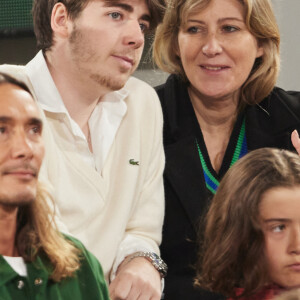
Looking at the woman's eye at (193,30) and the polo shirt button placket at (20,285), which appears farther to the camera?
the woman's eye at (193,30)

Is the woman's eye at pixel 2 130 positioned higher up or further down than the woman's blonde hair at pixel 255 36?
further down

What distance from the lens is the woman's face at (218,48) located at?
96cm

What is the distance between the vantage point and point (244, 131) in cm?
97

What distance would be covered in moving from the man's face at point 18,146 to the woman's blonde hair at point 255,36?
0.50 meters

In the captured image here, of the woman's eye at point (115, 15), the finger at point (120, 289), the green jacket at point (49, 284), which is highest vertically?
the woman's eye at point (115, 15)

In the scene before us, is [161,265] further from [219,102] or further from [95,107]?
[219,102]

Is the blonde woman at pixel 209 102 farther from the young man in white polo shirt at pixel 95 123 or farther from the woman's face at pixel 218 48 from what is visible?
the young man in white polo shirt at pixel 95 123

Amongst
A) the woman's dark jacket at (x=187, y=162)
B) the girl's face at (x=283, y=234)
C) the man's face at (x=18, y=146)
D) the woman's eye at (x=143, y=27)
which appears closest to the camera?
the man's face at (x=18, y=146)

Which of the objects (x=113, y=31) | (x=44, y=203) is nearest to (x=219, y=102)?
(x=113, y=31)

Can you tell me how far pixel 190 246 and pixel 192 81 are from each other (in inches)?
8.5

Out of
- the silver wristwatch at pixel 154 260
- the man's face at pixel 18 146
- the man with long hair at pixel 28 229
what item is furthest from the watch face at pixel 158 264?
the man's face at pixel 18 146

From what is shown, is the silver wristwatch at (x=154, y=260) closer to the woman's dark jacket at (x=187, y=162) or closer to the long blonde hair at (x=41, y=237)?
the woman's dark jacket at (x=187, y=162)

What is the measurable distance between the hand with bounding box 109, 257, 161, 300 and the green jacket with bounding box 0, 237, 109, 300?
143 mm

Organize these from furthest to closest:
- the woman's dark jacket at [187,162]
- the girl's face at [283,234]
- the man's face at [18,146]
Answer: the woman's dark jacket at [187,162] → the girl's face at [283,234] → the man's face at [18,146]
